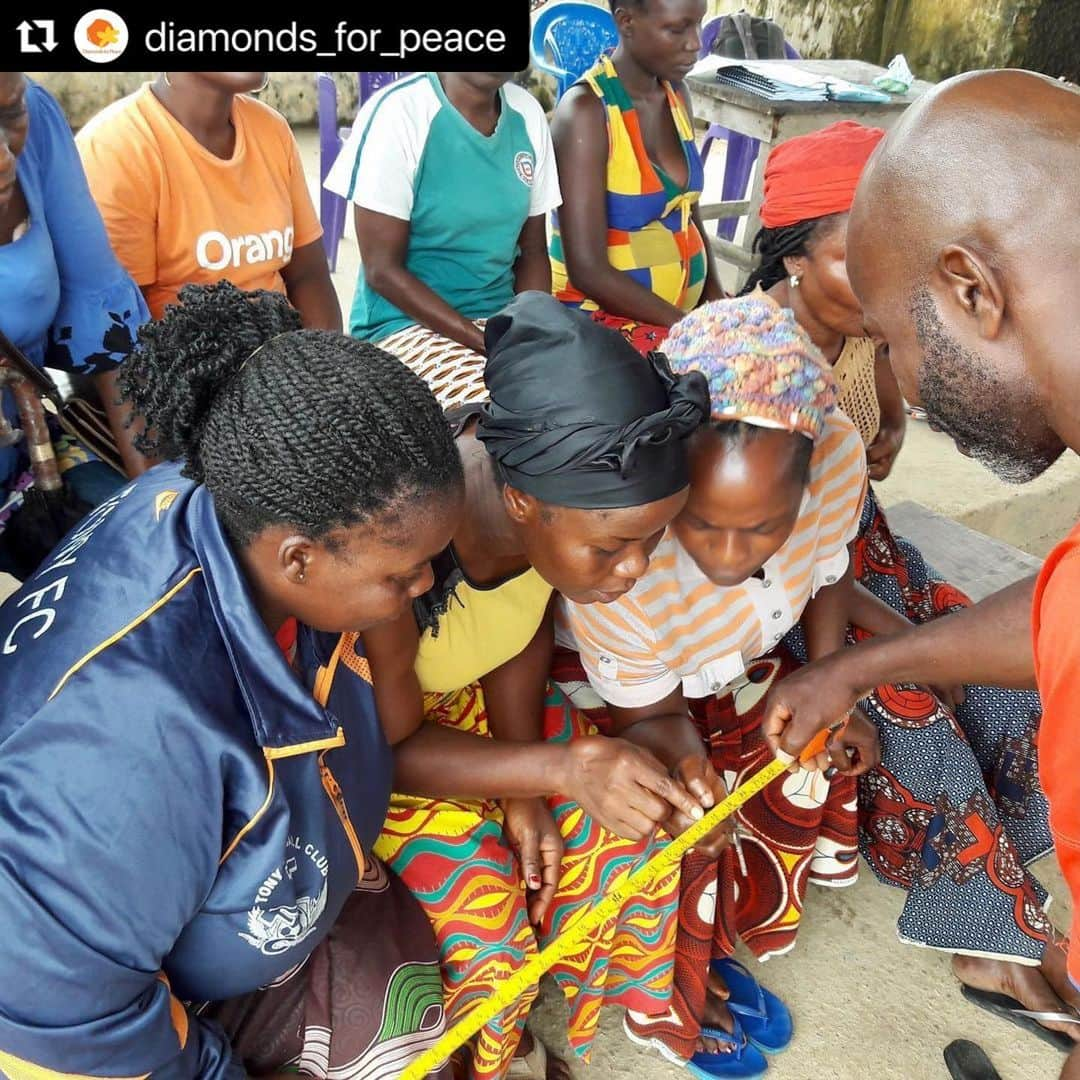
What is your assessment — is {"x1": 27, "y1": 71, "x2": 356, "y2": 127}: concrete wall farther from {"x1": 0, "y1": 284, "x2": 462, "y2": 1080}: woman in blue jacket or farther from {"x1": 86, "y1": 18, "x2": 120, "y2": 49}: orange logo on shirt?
{"x1": 0, "y1": 284, "x2": 462, "y2": 1080}: woman in blue jacket

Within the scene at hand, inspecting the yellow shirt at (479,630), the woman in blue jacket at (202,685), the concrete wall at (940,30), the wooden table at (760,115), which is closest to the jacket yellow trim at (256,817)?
the woman in blue jacket at (202,685)

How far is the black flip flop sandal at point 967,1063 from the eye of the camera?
2.11 meters

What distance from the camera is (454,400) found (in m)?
2.42

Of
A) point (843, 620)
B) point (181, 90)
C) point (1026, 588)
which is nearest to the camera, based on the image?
point (1026, 588)

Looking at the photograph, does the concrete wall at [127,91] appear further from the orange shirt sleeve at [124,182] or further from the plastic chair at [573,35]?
the orange shirt sleeve at [124,182]

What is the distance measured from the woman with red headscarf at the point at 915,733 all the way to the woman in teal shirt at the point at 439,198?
81cm

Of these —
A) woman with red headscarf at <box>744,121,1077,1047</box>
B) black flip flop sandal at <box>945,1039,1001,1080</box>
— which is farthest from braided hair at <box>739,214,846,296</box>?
black flip flop sandal at <box>945,1039,1001,1080</box>

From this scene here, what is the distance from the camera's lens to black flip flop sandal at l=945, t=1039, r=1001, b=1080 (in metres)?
2.11

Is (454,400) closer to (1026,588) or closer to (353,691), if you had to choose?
(353,691)

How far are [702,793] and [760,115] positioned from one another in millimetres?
3695

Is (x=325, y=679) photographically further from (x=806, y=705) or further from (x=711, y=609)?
(x=806, y=705)

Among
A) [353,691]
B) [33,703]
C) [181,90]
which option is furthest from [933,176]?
[181,90]

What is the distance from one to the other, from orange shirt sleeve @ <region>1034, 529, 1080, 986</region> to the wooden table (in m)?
3.52

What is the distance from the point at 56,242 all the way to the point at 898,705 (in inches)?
76.3
